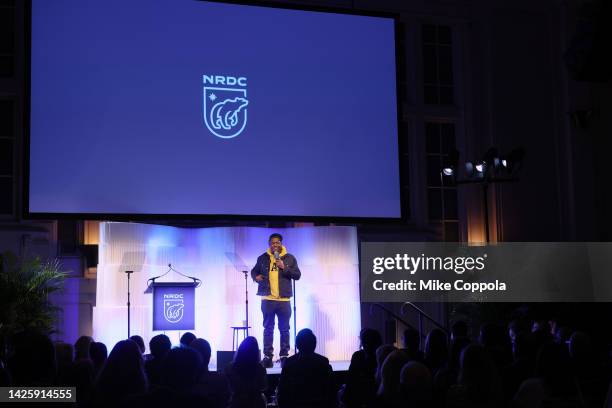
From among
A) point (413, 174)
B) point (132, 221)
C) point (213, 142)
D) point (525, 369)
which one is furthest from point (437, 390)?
point (413, 174)

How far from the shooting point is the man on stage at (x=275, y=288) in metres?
8.22

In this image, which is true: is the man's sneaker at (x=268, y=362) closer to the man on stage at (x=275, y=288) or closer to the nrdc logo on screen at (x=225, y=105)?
the man on stage at (x=275, y=288)

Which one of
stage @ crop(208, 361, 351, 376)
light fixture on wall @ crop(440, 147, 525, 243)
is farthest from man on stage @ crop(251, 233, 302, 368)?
light fixture on wall @ crop(440, 147, 525, 243)

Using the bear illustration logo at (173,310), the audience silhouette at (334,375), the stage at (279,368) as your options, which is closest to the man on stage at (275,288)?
the stage at (279,368)

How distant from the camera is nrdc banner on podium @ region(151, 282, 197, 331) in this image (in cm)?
823

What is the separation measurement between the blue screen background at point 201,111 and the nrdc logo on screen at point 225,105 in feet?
0.28

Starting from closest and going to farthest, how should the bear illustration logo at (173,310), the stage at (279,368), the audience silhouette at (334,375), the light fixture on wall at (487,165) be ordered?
the audience silhouette at (334,375), the stage at (279,368), the bear illustration logo at (173,310), the light fixture on wall at (487,165)

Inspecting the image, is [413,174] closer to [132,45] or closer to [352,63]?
[352,63]

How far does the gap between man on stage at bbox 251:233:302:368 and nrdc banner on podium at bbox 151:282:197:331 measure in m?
0.79

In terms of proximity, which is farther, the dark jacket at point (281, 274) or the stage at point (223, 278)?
the stage at point (223, 278)

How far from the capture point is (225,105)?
8.66 m

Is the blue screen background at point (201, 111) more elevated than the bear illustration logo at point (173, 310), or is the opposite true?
the blue screen background at point (201, 111)

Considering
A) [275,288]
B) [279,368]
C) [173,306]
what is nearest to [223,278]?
[173,306]

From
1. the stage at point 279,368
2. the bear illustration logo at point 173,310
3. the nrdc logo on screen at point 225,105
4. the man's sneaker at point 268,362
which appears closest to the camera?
the stage at point 279,368
